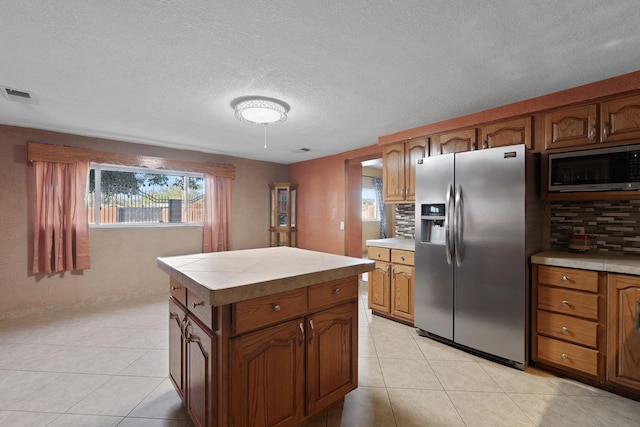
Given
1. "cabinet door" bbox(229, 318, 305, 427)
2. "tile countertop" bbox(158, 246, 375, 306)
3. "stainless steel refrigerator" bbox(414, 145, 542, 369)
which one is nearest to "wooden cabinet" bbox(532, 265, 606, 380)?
"stainless steel refrigerator" bbox(414, 145, 542, 369)

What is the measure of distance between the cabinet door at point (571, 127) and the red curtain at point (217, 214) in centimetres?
422

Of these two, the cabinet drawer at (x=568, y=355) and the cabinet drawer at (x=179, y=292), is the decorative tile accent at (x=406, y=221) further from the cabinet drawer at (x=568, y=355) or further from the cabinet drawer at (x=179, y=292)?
the cabinet drawer at (x=179, y=292)

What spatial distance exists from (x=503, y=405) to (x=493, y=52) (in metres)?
2.21

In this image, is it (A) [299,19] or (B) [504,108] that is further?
(B) [504,108]

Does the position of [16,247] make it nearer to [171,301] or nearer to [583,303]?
[171,301]

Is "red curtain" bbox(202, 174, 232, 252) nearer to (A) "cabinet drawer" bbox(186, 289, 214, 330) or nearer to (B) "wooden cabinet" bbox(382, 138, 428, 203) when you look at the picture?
(B) "wooden cabinet" bbox(382, 138, 428, 203)

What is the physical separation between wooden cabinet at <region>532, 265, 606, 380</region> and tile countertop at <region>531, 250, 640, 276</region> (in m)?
0.05

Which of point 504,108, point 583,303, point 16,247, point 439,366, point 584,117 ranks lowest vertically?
point 439,366

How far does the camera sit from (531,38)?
1599mm

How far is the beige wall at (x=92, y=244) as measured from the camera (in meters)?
3.23

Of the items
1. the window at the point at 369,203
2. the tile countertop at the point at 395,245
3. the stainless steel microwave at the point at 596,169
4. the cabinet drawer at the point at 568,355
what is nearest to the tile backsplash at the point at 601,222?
the stainless steel microwave at the point at 596,169

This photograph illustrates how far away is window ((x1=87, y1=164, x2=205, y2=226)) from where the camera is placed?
3.84 meters

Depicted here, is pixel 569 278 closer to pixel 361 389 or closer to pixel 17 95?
pixel 361 389

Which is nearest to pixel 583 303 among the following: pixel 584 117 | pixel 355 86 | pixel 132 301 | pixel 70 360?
pixel 584 117
